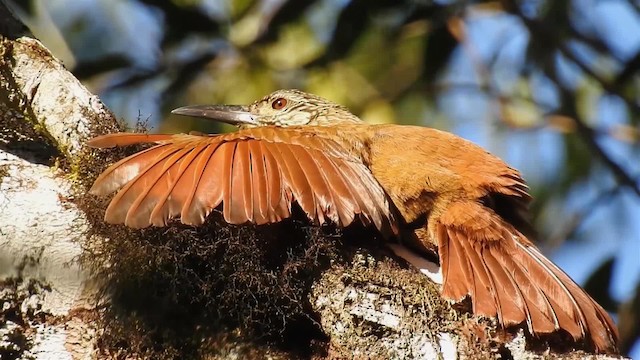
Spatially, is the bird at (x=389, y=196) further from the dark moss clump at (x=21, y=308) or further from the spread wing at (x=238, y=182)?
the dark moss clump at (x=21, y=308)

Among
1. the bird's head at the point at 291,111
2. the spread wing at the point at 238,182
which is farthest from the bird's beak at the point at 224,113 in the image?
the spread wing at the point at 238,182

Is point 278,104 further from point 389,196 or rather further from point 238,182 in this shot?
point 238,182

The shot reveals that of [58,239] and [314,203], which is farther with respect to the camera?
[314,203]

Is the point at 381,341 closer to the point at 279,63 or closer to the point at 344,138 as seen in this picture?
the point at 344,138

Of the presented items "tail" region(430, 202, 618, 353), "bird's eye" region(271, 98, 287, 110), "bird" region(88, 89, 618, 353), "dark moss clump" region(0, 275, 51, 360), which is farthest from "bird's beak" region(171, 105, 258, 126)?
"dark moss clump" region(0, 275, 51, 360)

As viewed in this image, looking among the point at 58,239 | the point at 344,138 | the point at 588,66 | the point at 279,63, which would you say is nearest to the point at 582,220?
the point at 588,66

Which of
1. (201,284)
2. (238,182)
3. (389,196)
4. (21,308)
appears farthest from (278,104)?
(21,308)
